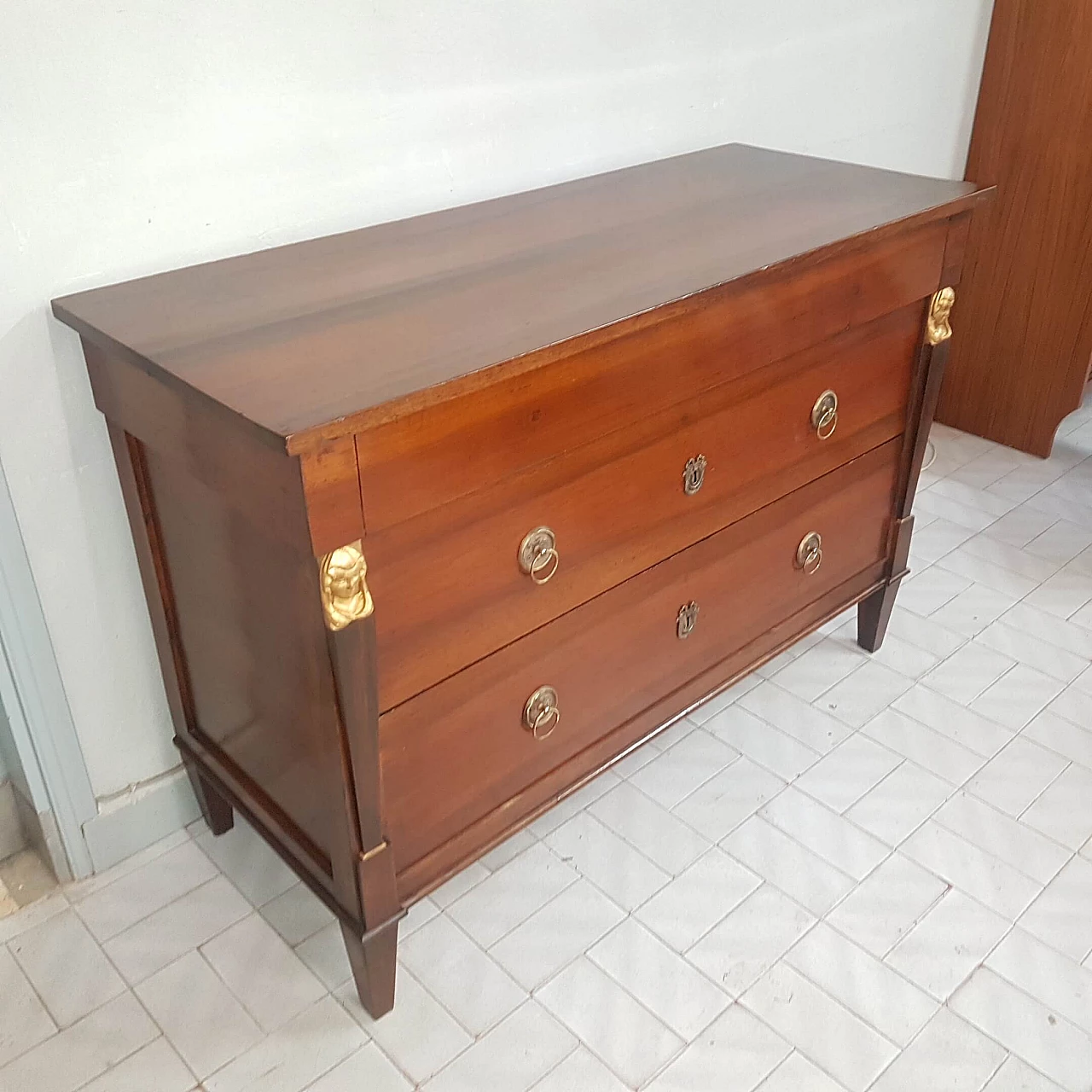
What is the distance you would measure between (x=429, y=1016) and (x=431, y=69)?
125 cm

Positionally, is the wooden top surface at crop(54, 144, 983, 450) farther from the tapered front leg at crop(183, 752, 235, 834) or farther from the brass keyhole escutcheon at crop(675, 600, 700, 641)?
the tapered front leg at crop(183, 752, 235, 834)

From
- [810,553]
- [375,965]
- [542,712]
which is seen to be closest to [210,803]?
[375,965]

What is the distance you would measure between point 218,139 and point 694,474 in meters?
0.71

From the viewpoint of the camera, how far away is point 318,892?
4.26 feet

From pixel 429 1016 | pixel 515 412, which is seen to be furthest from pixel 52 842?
pixel 515 412

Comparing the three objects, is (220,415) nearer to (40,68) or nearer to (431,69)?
(40,68)

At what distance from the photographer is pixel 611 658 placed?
1.40 metres

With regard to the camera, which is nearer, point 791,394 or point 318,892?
point 318,892

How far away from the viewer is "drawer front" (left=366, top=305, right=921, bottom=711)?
1103mm

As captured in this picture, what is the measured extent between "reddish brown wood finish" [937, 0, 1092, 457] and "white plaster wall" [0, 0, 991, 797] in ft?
2.59

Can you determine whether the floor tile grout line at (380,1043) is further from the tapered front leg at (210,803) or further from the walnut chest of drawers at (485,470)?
the tapered front leg at (210,803)

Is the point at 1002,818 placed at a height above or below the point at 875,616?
below

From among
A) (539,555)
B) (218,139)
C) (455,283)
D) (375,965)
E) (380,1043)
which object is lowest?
(380,1043)

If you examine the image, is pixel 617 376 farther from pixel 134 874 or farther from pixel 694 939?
pixel 134 874
